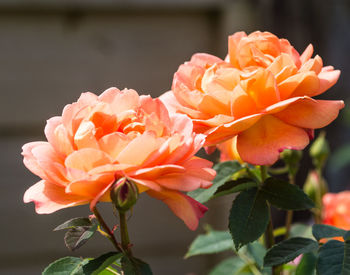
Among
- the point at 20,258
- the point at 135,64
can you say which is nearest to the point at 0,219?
the point at 20,258

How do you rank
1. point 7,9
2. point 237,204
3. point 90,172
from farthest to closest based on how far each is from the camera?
point 7,9 < point 237,204 < point 90,172

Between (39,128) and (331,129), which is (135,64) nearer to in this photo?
(39,128)

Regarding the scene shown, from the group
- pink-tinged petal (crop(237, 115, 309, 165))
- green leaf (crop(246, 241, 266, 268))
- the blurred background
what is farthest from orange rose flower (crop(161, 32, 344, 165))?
the blurred background

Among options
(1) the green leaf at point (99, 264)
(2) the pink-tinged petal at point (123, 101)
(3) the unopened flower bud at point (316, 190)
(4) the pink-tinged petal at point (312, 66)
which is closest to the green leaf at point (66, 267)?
(1) the green leaf at point (99, 264)

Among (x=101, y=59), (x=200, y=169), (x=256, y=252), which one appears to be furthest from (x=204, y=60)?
(x=101, y=59)

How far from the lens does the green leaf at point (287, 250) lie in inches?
16.1

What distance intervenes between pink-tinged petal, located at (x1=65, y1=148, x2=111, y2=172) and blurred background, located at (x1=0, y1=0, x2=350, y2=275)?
1092mm

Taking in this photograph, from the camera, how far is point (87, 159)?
13.3 inches

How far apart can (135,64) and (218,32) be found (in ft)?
0.82

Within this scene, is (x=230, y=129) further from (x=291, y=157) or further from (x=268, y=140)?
(x=291, y=157)

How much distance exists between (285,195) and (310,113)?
74 millimetres

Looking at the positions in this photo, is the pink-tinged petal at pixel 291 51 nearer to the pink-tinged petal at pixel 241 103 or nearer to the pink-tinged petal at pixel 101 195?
the pink-tinged petal at pixel 241 103

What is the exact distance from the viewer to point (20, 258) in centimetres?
145

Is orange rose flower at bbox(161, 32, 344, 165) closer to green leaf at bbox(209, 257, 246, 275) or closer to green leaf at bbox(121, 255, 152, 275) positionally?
green leaf at bbox(121, 255, 152, 275)
